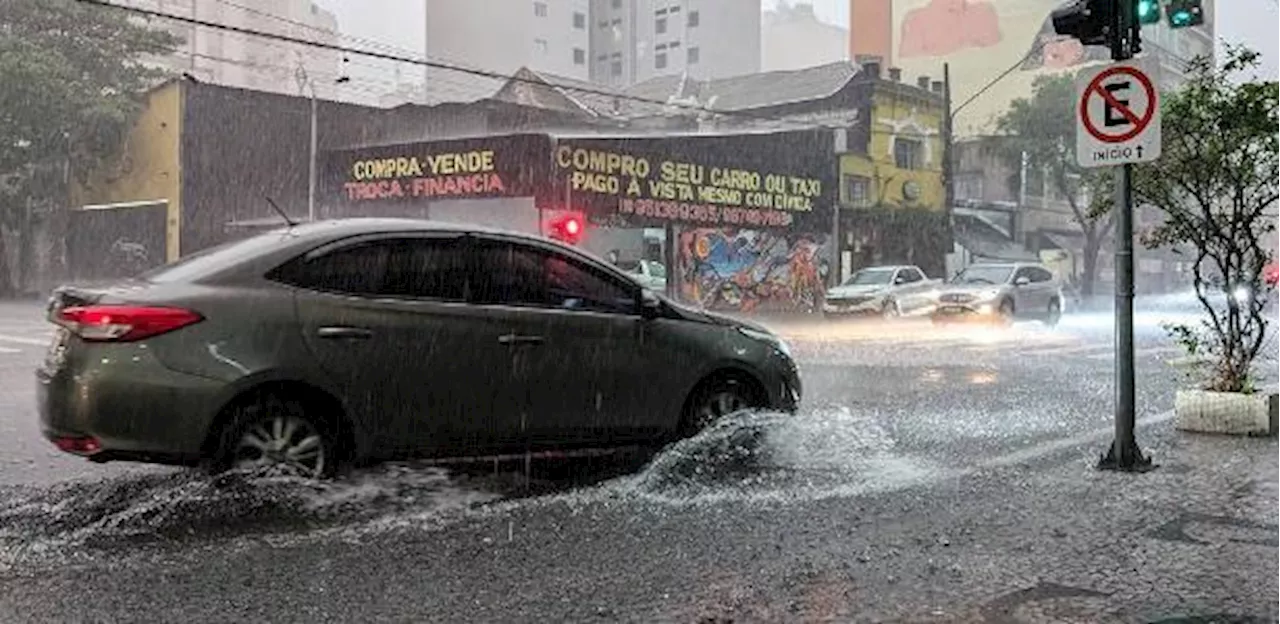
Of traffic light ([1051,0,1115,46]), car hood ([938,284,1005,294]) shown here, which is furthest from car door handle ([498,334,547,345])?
car hood ([938,284,1005,294])

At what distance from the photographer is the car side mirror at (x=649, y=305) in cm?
706

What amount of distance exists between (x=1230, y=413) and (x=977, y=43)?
214ft

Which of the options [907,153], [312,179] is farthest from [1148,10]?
[907,153]

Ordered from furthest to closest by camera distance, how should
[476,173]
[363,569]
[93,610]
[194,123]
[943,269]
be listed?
[943,269], [194,123], [476,173], [363,569], [93,610]

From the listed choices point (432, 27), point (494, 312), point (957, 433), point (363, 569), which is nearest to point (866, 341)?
point (957, 433)

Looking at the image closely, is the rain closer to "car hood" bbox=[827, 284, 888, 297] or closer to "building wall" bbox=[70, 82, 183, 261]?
"car hood" bbox=[827, 284, 888, 297]

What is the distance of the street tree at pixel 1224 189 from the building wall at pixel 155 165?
32.7 meters

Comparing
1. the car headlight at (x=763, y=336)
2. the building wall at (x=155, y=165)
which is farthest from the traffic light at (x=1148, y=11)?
the building wall at (x=155, y=165)

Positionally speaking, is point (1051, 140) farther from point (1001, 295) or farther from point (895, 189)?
point (1001, 295)

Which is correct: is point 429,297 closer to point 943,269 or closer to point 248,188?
point 248,188

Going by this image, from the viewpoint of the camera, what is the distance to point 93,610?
4.31 metres

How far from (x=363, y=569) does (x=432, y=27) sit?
94.7 metres

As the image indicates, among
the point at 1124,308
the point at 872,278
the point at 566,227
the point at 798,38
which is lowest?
the point at 1124,308

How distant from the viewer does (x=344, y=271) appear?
6.10 meters
